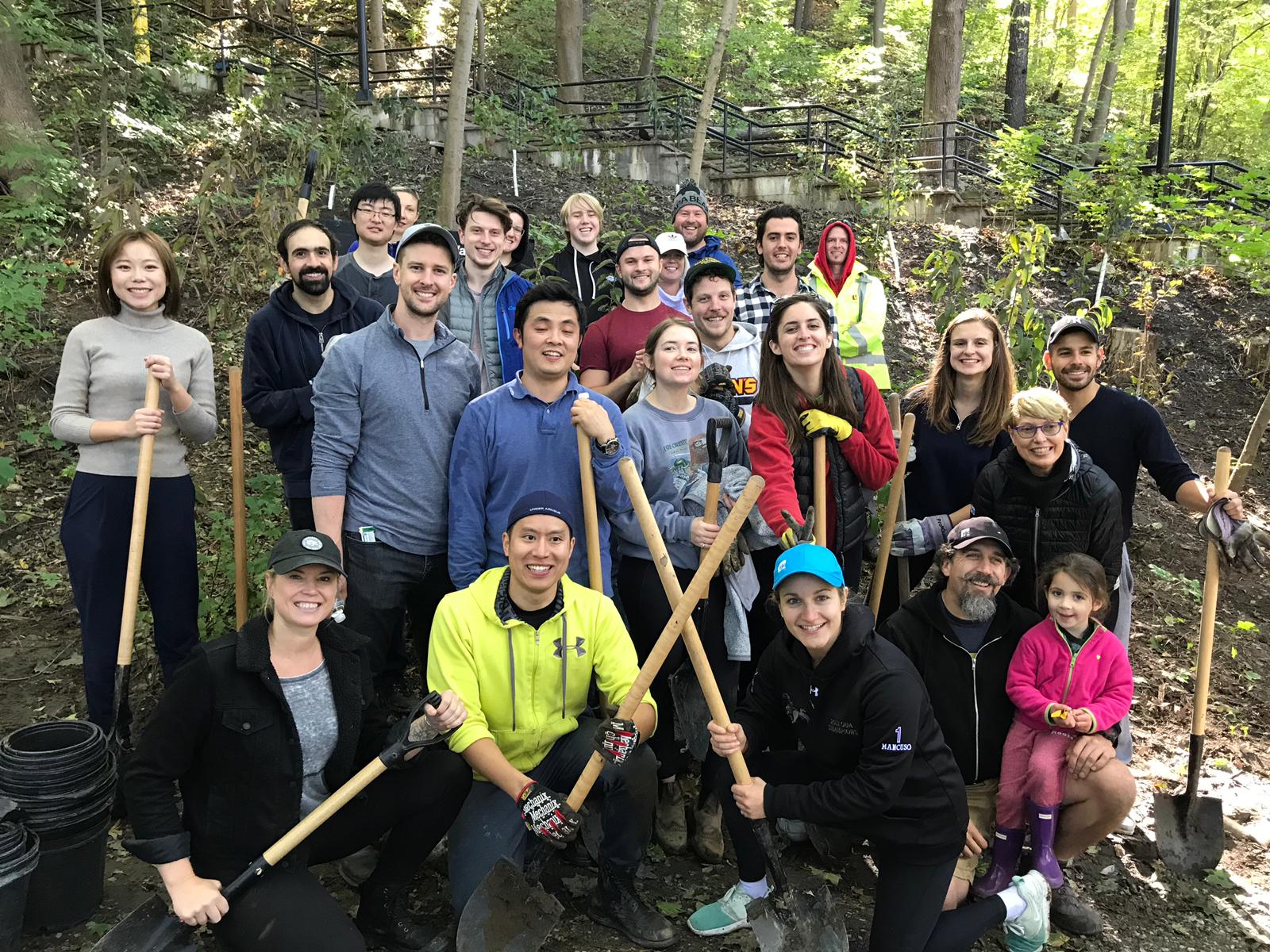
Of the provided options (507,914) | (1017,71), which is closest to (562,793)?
(507,914)

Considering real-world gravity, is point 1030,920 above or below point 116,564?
below

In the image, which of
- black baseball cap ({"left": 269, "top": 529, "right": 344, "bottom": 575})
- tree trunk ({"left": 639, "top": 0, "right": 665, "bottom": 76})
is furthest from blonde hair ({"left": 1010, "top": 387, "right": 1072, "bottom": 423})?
tree trunk ({"left": 639, "top": 0, "right": 665, "bottom": 76})

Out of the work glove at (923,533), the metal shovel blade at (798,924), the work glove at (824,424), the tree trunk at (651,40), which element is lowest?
the metal shovel blade at (798,924)

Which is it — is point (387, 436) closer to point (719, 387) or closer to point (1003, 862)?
point (719, 387)

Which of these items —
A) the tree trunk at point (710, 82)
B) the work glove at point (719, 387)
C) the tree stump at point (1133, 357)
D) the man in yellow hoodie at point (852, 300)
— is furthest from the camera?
the tree trunk at point (710, 82)

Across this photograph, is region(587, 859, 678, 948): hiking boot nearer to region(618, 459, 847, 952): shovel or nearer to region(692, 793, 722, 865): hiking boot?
region(618, 459, 847, 952): shovel

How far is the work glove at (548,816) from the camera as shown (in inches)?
128

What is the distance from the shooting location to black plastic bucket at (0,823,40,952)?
322cm

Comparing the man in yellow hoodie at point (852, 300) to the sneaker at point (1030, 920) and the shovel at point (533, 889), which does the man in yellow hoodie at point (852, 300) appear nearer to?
the shovel at point (533, 889)

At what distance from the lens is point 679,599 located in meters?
3.55

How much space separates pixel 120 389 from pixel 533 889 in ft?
8.72

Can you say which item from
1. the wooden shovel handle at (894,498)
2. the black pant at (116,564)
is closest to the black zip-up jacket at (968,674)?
the wooden shovel handle at (894,498)

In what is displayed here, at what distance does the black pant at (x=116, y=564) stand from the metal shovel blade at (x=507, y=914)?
191 cm

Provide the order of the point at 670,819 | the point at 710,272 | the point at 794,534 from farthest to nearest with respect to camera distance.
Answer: the point at 710,272, the point at 670,819, the point at 794,534
